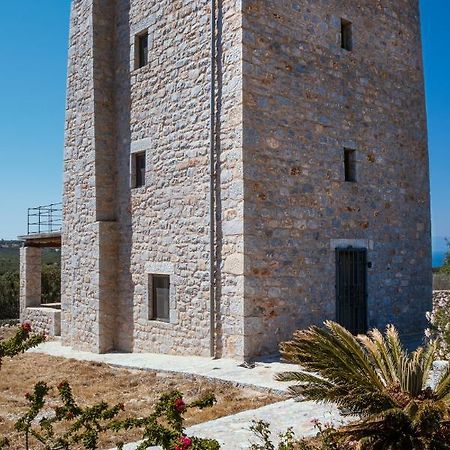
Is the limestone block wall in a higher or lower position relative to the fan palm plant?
higher

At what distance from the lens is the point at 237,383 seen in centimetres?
724

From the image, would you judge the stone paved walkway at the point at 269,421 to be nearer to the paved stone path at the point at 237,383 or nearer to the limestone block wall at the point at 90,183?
the paved stone path at the point at 237,383

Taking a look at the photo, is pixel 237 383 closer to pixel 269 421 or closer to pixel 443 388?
pixel 269 421

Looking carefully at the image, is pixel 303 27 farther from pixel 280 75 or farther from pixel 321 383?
pixel 321 383

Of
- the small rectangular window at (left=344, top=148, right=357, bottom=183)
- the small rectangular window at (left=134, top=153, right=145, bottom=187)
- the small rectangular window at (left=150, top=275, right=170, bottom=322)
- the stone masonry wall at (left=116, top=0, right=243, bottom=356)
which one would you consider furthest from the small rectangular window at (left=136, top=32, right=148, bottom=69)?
the small rectangular window at (left=344, top=148, right=357, bottom=183)

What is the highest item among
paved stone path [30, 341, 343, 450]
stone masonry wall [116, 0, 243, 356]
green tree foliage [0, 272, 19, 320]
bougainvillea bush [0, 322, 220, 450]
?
stone masonry wall [116, 0, 243, 356]

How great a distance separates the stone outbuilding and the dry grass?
1107 millimetres

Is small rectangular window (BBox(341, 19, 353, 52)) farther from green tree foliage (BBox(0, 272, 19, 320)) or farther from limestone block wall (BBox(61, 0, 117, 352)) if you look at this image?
green tree foliage (BBox(0, 272, 19, 320))

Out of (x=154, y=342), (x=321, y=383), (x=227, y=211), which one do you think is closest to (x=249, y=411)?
(x=321, y=383)

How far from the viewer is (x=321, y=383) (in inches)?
184

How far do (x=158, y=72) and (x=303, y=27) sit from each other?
116 inches

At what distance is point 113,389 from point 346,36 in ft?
26.5

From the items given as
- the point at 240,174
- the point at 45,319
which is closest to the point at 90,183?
the point at 240,174

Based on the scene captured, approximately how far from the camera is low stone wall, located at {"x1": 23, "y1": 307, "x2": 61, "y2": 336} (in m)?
14.1
